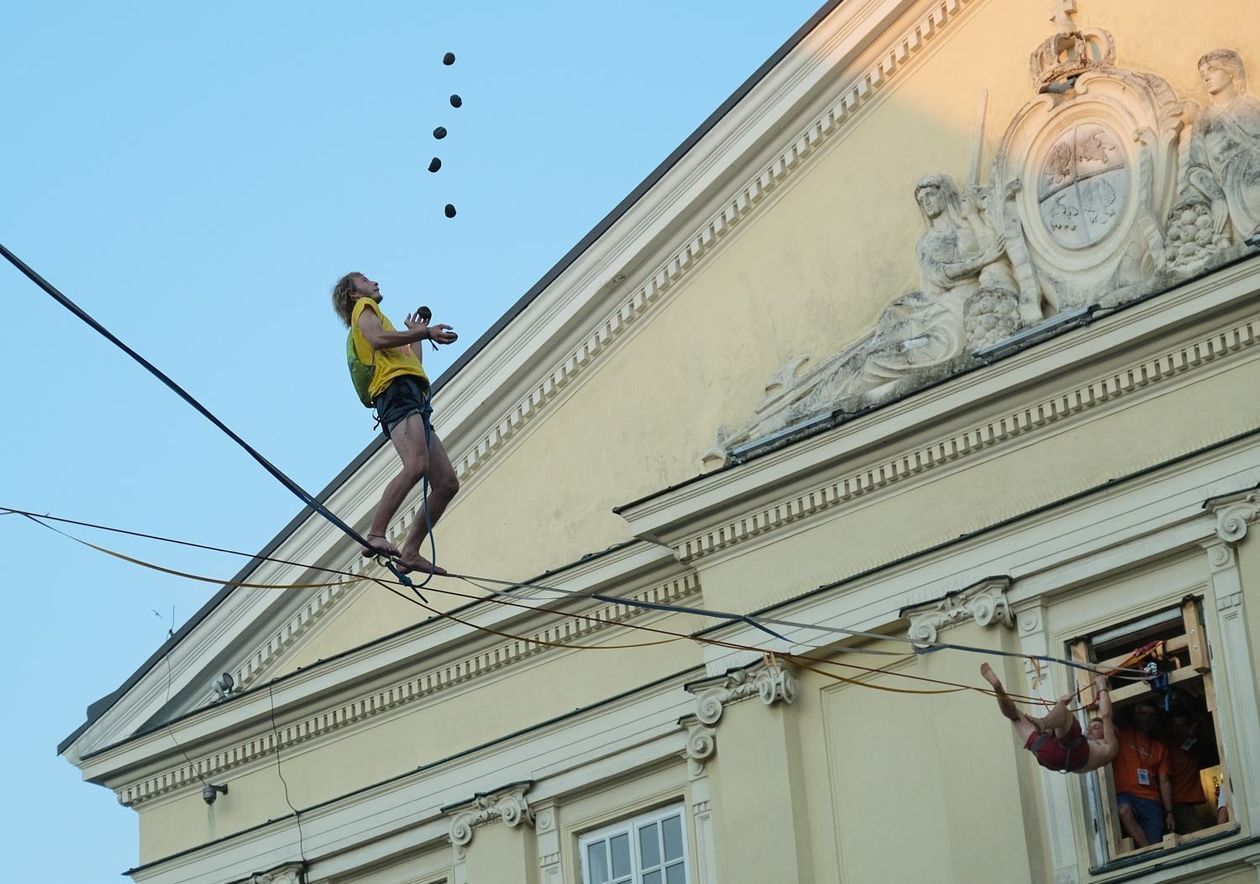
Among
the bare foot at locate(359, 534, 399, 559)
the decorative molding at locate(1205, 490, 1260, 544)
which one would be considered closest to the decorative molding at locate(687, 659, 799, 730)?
the decorative molding at locate(1205, 490, 1260, 544)

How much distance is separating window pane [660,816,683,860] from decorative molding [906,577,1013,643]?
2.30 meters

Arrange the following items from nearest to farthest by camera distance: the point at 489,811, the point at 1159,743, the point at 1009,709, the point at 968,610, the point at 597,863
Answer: the point at 1009,709, the point at 1159,743, the point at 968,610, the point at 597,863, the point at 489,811

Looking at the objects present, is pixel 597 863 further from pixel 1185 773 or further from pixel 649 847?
pixel 1185 773

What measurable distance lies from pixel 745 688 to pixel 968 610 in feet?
5.91

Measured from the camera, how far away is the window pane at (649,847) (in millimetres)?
20625

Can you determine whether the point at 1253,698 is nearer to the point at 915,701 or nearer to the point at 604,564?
the point at 915,701

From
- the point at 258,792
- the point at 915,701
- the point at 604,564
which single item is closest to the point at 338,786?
the point at 258,792

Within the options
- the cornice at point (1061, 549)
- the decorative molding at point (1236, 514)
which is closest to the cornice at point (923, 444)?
the cornice at point (1061, 549)

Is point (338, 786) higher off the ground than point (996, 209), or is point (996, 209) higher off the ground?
point (996, 209)

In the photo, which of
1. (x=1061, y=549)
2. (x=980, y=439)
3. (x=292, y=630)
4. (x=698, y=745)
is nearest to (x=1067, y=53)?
(x=980, y=439)

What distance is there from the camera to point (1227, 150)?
19.1 m

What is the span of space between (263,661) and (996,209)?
7.03m

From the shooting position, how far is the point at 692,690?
66.9ft

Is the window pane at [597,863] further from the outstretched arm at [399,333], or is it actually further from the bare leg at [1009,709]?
the outstretched arm at [399,333]
